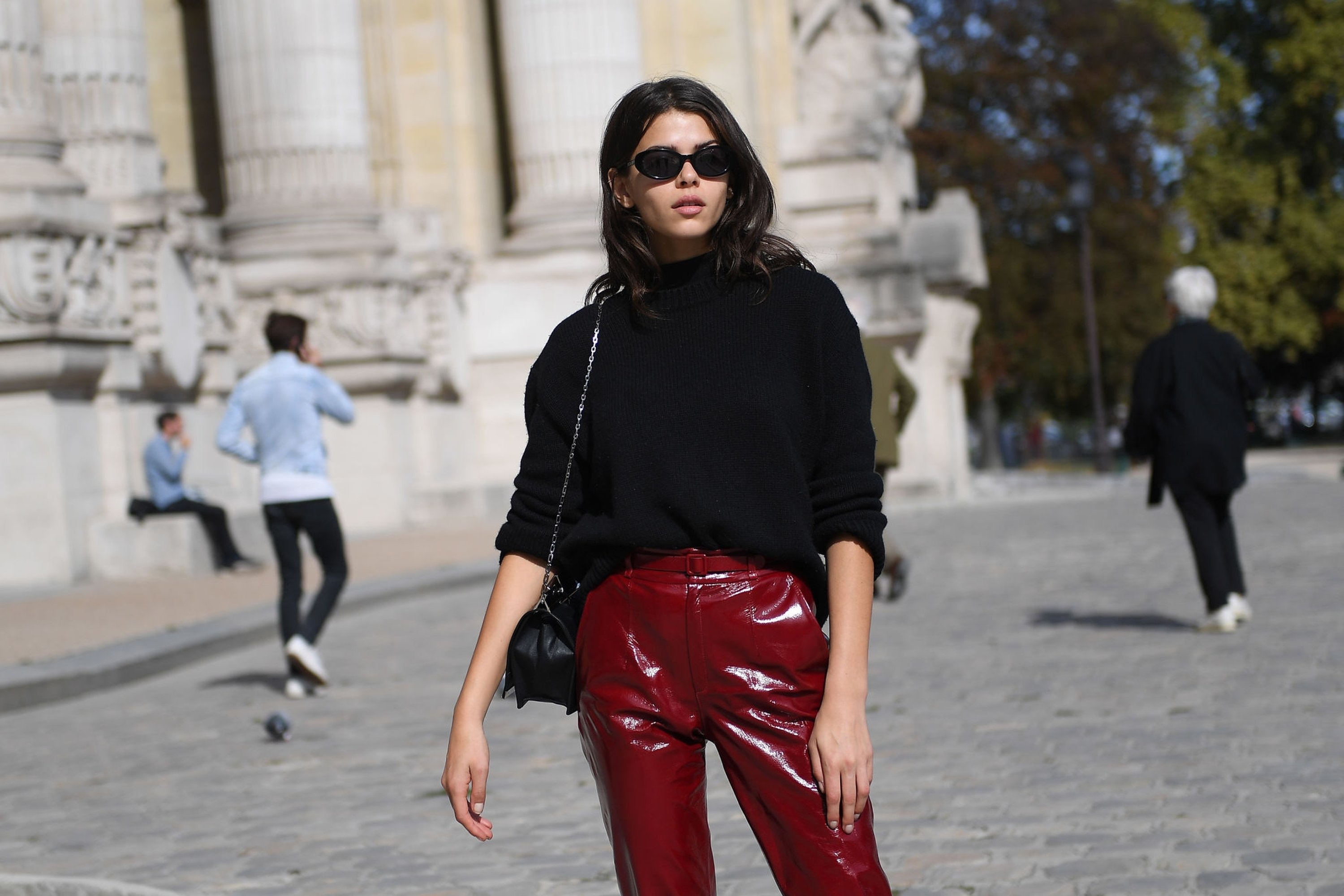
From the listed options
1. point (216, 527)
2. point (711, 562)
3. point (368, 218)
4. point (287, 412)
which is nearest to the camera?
point (711, 562)

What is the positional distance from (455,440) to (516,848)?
1586 centimetres

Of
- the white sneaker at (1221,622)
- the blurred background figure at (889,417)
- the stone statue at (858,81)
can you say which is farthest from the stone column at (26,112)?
the stone statue at (858,81)

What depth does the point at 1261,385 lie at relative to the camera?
1023 cm

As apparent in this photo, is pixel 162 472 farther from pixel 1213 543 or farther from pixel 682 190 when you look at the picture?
pixel 682 190

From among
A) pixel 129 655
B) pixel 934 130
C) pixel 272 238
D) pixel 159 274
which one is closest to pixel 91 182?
pixel 159 274

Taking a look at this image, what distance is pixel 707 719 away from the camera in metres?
2.91

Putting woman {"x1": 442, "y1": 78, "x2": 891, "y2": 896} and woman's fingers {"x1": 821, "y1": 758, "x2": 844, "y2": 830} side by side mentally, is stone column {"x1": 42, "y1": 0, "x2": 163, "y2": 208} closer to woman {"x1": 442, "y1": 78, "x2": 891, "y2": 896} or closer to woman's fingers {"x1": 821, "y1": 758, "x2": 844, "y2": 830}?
woman {"x1": 442, "y1": 78, "x2": 891, "y2": 896}

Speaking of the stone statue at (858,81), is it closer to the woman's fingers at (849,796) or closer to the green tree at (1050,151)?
the green tree at (1050,151)

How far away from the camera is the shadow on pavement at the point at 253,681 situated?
9.64 meters

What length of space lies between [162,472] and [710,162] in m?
11.9

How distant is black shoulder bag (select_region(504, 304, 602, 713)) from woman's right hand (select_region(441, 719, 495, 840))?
9 cm

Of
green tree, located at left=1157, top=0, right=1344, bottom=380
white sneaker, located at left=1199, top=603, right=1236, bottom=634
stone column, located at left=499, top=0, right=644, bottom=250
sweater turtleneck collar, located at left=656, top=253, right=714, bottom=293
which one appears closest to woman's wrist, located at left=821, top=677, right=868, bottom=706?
sweater turtleneck collar, located at left=656, top=253, right=714, bottom=293

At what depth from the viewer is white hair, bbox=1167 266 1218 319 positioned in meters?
10.4

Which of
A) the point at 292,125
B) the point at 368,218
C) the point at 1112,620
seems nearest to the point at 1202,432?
the point at 1112,620
